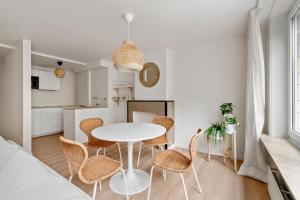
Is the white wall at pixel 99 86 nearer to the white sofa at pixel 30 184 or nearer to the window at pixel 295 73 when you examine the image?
the white sofa at pixel 30 184

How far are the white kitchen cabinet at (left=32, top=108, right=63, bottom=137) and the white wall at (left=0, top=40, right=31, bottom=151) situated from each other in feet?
2.72

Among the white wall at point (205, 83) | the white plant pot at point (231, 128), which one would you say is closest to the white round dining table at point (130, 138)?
the white plant pot at point (231, 128)

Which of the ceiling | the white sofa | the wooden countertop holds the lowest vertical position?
the wooden countertop

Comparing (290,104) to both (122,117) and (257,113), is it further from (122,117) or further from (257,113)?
(122,117)

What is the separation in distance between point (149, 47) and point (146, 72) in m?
0.60

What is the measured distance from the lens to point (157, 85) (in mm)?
3350

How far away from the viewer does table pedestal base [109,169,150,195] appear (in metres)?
1.72

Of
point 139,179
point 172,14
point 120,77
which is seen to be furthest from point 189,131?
point 120,77

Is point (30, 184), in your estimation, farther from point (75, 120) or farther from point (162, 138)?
point (75, 120)

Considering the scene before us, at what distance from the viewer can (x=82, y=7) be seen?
1.74 metres

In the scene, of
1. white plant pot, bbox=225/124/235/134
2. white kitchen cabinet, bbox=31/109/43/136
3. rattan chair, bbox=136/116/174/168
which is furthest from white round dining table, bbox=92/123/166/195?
white kitchen cabinet, bbox=31/109/43/136

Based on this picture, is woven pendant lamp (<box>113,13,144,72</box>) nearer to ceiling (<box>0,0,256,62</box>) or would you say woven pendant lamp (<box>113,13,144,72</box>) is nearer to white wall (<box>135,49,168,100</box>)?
ceiling (<box>0,0,256,62</box>)

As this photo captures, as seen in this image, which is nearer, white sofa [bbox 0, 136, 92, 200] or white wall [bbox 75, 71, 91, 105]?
white sofa [bbox 0, 136, 92, 200]

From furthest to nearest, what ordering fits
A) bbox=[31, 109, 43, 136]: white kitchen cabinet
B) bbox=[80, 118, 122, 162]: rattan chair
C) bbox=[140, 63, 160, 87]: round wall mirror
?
bbox=[31, 109, 43, 136]: white kitchen cabinet → bbox=[140, 63, 160, 87]: round wall mirror → bbox=[80, 118, 122, 162]: rattan chair
